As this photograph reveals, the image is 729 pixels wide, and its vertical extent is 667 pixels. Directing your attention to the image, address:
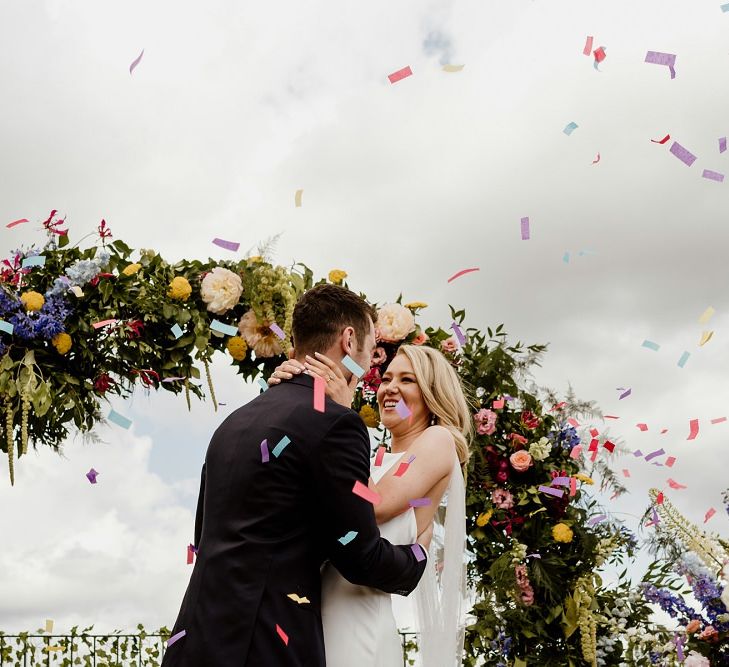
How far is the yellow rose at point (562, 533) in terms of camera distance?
6.19 metres

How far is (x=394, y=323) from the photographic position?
20.5 feet

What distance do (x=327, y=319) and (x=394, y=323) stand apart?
3.29m

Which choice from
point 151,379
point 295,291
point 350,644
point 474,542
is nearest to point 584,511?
point 474,542

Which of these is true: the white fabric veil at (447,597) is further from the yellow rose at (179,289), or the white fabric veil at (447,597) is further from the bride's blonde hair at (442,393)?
the yellow rose at (179,289)

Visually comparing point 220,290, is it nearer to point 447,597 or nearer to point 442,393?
point 442,393

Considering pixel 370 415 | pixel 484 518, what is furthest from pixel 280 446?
pixel 484 518

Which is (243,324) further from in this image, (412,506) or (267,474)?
(267,474)

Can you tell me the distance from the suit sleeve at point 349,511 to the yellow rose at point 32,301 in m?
3.67

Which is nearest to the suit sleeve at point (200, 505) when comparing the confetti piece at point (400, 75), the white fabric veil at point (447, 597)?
the white fabric veil at point (447, 597)

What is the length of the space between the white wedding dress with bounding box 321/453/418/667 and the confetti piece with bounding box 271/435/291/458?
53 centimetres

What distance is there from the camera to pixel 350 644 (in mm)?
2809

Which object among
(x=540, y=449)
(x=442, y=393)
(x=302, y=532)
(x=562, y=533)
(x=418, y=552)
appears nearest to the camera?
(x=302, y=532)

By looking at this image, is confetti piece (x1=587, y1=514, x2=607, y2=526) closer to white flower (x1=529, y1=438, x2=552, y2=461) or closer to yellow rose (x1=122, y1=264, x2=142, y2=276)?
white flower (x1=529, y1=438, x2=552, y2=461)

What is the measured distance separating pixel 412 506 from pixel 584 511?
3.55m
